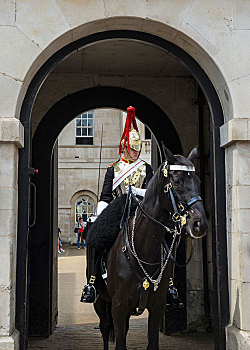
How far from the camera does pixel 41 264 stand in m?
7.49

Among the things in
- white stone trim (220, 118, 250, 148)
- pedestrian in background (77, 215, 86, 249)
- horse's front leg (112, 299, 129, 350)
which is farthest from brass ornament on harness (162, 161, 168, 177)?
pedestrian in background (77, 215, 86, 249)

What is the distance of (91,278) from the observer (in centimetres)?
538

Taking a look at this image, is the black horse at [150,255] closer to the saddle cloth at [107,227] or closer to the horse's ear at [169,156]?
the horse's ear at [169,156]

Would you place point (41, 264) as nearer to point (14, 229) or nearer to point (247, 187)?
point (14, 229)

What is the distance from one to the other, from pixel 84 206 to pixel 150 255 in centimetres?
2016

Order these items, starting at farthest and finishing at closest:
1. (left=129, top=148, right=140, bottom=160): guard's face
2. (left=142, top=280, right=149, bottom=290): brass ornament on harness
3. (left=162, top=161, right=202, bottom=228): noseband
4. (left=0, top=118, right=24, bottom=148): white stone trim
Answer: (left=129, top=148, right=140, bottom=160): guard's face
(left=142, top=280, right=149, bottom=290): brass ornament on harness
(left=0, top=118, right=24, bottom=148): white stone trim
(left=162, top=161, right=202, bottom=228): noseband

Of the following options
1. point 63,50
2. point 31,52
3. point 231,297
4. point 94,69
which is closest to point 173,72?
point 94,69

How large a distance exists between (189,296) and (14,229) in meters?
3.75

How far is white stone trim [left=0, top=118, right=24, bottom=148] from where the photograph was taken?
Result: 448cm

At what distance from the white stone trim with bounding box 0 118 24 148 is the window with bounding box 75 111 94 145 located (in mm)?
20285

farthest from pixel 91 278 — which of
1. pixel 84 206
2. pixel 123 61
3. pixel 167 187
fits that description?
pixel 84 206

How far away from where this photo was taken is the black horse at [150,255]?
4398mm

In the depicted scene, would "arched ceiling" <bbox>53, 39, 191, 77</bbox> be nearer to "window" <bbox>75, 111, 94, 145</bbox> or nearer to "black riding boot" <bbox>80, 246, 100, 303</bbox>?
"black riding boot" <bbox>80, 246, 100, 303</bbox>

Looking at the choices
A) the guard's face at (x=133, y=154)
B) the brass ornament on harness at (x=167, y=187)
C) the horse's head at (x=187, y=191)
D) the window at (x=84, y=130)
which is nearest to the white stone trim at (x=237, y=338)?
the horse's head at (x=187, y=191)
